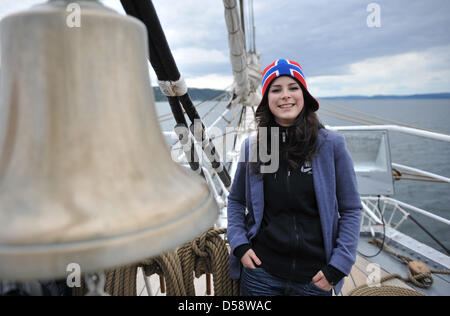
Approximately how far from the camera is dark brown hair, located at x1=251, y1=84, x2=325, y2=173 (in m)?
0.97

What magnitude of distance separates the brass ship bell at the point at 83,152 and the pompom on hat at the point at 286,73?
0.73 metres

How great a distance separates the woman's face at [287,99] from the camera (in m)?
0.99

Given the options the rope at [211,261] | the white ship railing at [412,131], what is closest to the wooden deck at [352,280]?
the rope at [211,261]

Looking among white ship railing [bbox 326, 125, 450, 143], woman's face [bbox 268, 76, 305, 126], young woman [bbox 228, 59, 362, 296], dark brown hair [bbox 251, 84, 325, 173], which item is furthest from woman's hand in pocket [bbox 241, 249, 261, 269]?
white ship railing [bbox 326, 125, 450, 143]

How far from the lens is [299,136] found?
0.98 m

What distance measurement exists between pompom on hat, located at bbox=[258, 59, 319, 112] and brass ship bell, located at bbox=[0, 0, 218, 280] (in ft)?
2.39

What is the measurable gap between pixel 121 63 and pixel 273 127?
78 centimetres

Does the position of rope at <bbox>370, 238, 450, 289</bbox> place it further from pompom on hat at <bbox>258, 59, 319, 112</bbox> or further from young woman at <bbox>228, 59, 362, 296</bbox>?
pompom on hat at <bbox>258, 59, 319, 112</bbox>

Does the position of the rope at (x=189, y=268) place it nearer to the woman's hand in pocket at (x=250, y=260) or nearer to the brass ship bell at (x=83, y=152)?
the woman's hand in pocket at (x=250, y=260)

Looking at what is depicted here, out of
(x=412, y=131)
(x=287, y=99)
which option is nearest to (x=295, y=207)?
(x=287, y=99)

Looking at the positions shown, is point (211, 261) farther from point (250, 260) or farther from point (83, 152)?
point (83, 152)

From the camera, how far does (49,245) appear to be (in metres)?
0.24

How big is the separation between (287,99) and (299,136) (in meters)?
0.14
